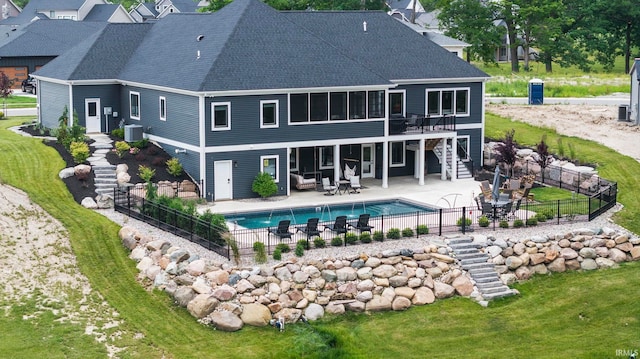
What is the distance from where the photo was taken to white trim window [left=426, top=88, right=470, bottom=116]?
1989 inches

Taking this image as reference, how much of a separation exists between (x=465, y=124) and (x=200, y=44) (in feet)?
41.3

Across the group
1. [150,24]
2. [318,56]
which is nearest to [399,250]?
[318,56]

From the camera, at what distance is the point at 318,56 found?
47188 millimetres

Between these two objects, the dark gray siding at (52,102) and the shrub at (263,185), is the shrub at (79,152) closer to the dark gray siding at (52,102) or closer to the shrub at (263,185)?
the dark gray siding at (52,102)

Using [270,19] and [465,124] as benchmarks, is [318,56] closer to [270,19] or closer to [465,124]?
[270,19]

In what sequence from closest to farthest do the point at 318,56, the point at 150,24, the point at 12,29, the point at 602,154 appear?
the point at 318,56 → the point at 602,154 → the point at 150,24 → the point at 12,29

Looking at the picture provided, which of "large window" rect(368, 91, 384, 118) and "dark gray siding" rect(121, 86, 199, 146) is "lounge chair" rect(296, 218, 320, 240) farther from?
"large window" rect(368, 91, 384, 118)

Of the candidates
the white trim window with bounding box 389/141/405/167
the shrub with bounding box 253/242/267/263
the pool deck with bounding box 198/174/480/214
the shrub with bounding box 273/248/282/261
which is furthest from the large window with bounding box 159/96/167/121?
the shrub with bounding box 273/248/282/261

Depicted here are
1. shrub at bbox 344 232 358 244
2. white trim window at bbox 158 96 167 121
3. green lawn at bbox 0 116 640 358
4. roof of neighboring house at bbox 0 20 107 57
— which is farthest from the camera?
roof of neighboring house at bbox 0 20 107 57

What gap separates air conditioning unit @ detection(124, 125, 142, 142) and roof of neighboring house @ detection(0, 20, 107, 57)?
33.5 meters

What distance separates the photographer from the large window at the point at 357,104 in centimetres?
4666

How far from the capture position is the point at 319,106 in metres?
46.0

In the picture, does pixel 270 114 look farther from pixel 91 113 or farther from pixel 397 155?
pixel 91 113

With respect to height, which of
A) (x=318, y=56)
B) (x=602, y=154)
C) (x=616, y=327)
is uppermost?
(x=318, y=56)
